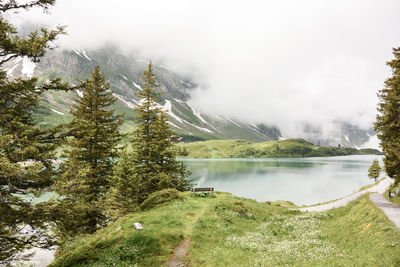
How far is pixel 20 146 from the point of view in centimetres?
1148

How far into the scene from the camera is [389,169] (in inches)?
1091

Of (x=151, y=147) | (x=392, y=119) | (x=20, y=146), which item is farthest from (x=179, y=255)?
(x=392, y=119)

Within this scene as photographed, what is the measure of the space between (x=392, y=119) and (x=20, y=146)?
3593cm

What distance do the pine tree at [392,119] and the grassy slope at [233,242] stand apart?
33.4ft

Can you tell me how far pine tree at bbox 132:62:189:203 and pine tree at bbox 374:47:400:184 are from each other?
1076 inches

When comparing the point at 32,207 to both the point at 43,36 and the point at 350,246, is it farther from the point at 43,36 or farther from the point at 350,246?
the point at 350,246

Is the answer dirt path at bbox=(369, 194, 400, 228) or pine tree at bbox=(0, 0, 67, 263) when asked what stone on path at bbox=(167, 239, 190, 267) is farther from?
dirt path at bbox=(369, 194, 400, 228)

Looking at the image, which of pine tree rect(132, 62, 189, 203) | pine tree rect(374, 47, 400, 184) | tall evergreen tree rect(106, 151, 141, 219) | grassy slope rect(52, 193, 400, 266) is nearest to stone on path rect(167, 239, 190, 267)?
grassy slope rect(52, 193, 400, 266)

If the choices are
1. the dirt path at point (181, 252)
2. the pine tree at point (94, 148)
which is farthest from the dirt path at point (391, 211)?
the pine tree at point (94, 148)

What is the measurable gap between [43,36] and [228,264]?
16415 mm

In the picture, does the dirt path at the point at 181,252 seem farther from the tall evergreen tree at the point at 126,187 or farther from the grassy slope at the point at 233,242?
the tall evergreen tree at the point at 126,187

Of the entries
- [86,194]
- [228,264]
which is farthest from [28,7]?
[228,264]

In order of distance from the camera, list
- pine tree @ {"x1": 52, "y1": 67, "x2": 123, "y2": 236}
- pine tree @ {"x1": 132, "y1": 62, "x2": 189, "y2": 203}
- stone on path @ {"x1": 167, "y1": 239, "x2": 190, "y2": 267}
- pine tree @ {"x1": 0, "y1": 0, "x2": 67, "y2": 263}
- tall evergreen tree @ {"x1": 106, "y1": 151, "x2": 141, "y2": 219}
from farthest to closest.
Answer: pine tree @ {"x1": 132, "y1": 62, "x2": 189, "y2": 203} → tall evergreen tree @ {"x1": 106, "y1": 151, "x2": 141, "y2": 219} → pine tree @ {"x1": 52, "y1": 67, "x2": 123, "y2": 236} → stone on path @ {"x1": 167, "y1": 239, "x2": 190, "y2": 267} → pine tree @ {"x1": 0, "y1": 0, "x2": 67, "y2": 263}

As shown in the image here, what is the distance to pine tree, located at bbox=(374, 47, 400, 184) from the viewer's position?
25953 mm
